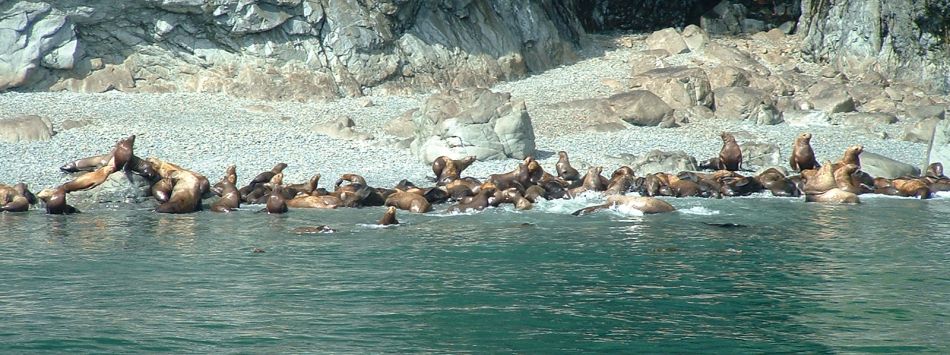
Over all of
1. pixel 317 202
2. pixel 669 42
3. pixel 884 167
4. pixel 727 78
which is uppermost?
pixel 669 42

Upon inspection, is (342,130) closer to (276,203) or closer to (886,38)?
(276,203)

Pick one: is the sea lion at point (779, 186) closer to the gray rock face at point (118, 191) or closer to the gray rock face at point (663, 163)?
the gray rock face at point (663, 163)

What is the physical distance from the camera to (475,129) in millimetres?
21188

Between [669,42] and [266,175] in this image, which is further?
[669,42]

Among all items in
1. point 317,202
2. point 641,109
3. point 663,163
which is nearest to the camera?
point 317,202

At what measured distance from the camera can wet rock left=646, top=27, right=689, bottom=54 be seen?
1284 inches

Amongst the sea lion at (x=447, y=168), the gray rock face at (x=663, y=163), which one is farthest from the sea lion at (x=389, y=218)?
the gray rock face at (x=663, y=163)

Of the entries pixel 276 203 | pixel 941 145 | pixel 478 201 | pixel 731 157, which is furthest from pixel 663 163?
pixel 276 203

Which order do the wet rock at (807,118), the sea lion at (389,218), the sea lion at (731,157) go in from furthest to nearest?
1. the wet rock at (807,118)
2. the sea lion at (731,157)
3. the sea lion at (389,218)

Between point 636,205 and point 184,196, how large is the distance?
252 inches

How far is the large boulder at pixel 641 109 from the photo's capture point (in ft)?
81.5

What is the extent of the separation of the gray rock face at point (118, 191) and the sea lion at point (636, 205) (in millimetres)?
6445

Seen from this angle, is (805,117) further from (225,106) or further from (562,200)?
(225,106)

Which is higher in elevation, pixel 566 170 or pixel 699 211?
pixel 566 170
